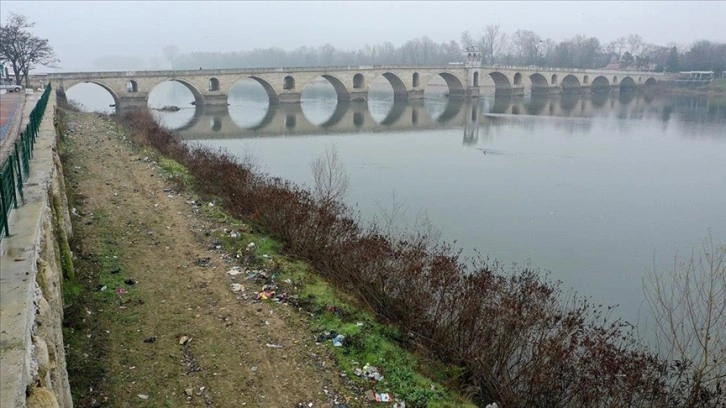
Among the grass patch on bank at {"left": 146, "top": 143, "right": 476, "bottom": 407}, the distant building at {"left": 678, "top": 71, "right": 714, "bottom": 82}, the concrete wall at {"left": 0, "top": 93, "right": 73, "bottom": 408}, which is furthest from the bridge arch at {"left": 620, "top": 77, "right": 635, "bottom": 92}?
the concrete wall at {"left": 0, "top": 93, "right": 73, "bottom": 408}

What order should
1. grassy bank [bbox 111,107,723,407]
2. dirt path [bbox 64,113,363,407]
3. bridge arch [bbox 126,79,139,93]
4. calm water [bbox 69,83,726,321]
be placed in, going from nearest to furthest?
dirt path [bbox 64,113,363,407] → grassy bank [bbox 111,107,723,407] → calm water [bbox 69,83,726,321] → bridge arch [bbox 126,79,139,93]

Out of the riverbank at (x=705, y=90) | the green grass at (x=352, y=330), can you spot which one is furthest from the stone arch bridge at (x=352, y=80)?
the green grass at (x=352, y=330)

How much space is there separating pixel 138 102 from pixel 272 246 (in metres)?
36.5

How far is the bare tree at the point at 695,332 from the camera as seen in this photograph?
5723 millimetres

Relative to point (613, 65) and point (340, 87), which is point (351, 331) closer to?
point (340, 87)

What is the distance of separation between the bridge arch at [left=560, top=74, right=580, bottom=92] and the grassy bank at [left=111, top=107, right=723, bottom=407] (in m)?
65.6

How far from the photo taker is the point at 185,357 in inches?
235

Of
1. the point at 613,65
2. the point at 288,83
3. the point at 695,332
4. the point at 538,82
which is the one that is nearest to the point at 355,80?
the point at 288,83

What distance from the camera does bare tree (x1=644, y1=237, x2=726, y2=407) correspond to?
18.8 ft

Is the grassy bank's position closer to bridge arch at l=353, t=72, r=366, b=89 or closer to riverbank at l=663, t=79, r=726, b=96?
bridge arch at l=353, t=72, r=366, b=89

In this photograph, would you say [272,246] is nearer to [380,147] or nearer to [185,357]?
[185,357]

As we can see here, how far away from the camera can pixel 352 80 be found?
169 feet

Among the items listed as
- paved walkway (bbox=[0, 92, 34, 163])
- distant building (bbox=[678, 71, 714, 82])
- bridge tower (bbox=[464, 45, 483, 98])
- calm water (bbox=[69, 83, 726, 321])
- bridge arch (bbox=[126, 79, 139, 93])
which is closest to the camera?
paved walkway (bbox=[0, 92, 34, 163])

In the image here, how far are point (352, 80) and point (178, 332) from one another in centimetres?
4675
